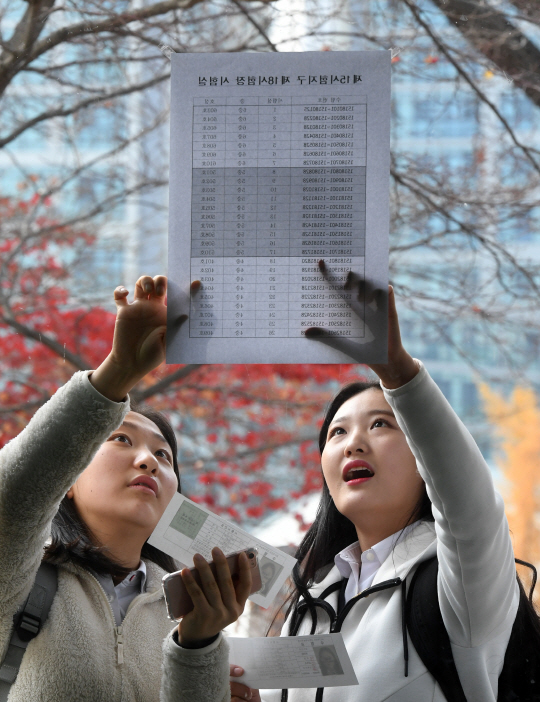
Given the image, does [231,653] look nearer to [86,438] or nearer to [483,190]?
[86,438]

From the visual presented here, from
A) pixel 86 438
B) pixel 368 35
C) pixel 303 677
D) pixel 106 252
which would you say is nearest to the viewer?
pixel 86 438

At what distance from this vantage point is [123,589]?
1024 millimetres

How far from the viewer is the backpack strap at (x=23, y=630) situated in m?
0.89

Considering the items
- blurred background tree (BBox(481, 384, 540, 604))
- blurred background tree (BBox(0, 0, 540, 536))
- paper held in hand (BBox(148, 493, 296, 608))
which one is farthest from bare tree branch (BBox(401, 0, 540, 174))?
paper held in hand (BBox(148, 493, 296, 608))

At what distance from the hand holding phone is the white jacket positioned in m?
0.25

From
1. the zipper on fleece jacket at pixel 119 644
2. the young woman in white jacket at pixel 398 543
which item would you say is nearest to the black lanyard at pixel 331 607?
the young woman in white jacket at pixel 398 543

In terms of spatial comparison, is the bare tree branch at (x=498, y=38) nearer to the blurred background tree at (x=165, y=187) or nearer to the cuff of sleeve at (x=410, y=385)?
the blurred background tree at (x=165, y=187)

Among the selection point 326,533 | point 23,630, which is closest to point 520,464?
point 326,533

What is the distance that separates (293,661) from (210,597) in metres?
0.20

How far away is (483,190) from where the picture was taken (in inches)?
60.8

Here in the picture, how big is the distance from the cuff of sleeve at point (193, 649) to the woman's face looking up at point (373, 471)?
0.30 m


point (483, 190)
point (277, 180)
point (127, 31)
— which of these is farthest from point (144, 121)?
point (277, 180)

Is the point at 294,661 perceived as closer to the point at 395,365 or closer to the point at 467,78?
the point at 395,365

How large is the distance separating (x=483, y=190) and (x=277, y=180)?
879 mm
